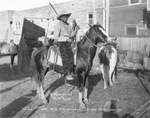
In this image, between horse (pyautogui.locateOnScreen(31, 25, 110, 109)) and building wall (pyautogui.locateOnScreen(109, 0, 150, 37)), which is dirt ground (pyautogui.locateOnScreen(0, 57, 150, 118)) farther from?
building wall (pyautogui.locateOnScreen(109, 0, 150, 37))

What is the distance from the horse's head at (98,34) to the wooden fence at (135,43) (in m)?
7.56

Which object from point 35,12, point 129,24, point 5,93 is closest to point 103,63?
point 5,93

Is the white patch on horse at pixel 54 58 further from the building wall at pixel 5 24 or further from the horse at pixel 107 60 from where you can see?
the building wall at pixel 5 24

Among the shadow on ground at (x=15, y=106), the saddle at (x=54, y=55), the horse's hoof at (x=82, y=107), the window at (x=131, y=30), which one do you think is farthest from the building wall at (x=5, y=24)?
the horse's hoof at (x=82, y=107)

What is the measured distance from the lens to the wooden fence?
11836 millimetres

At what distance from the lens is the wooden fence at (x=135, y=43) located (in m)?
11.8

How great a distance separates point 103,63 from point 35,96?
3287mm

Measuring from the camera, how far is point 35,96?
6.61 m

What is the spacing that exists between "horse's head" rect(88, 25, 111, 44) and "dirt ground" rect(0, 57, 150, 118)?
2.16 meters

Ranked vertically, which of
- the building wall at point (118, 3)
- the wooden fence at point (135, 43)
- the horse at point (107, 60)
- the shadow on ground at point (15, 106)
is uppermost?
the building wall at point (118, 3)

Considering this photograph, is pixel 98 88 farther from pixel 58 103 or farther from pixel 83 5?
pixel 83 5

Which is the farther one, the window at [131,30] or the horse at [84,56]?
the window at [131,30]

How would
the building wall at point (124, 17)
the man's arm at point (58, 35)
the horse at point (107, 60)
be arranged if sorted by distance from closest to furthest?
1. the man's arm at point (58, 35)
2. the horse at point (107, 60)
3. the building wall at point (124, 17)

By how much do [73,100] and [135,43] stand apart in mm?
8289
